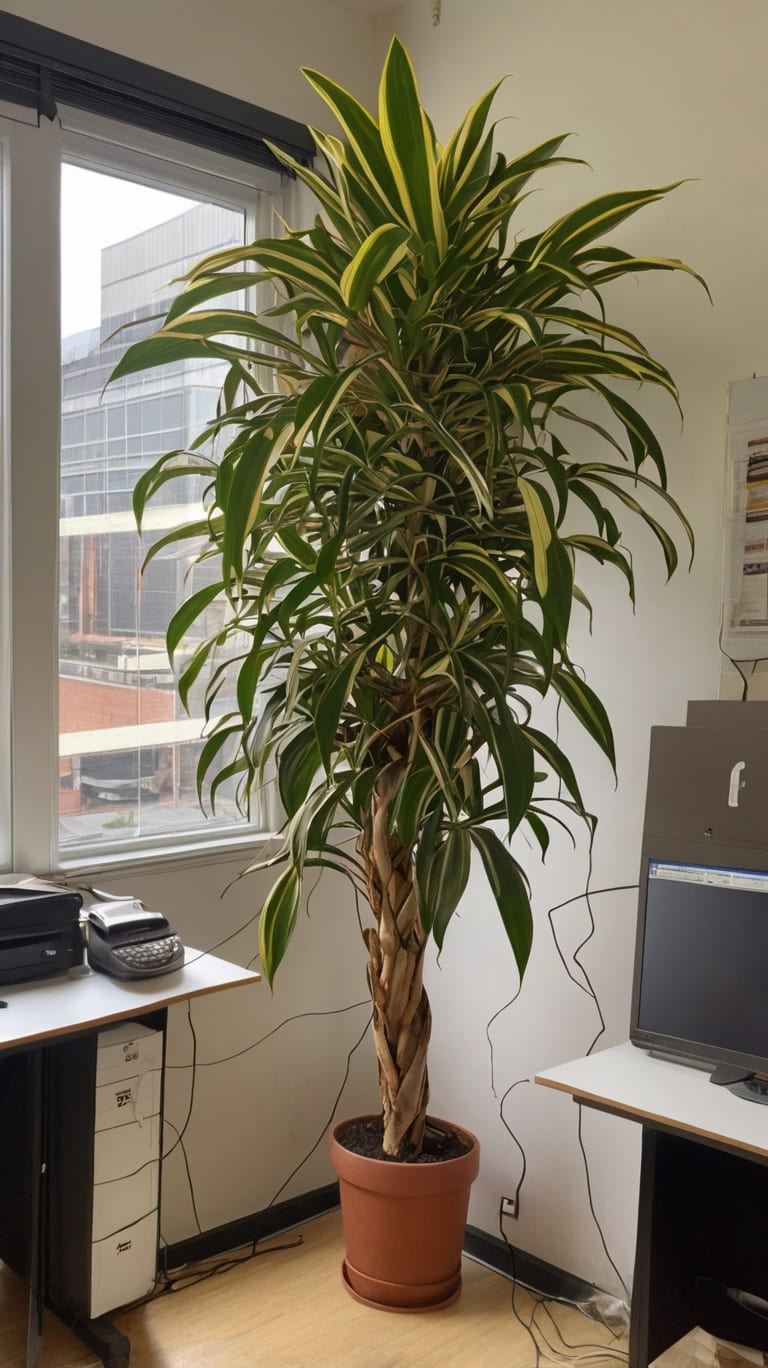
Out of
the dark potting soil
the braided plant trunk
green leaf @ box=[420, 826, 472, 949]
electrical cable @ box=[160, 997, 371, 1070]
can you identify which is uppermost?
green leaf @ box=[420, 826, 472, 949]

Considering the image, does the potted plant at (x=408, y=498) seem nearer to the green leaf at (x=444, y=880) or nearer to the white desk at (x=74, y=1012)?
the green leaf at (x=444, y=880)

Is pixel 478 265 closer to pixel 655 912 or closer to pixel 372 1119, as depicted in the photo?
pixel 655 912

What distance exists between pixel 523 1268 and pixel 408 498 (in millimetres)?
1833

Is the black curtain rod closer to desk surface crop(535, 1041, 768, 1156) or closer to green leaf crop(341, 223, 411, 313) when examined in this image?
green leaf crop(341, 223, 411, 313)

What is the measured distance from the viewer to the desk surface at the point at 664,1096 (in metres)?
1.69

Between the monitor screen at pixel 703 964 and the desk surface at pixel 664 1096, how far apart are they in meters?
0.06

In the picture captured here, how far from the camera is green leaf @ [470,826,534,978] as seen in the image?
2.05 m

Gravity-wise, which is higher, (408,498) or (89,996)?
(408,498)

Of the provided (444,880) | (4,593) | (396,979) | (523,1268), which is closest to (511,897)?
(444,880)

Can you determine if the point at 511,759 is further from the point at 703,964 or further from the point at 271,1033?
the point at 271,1033

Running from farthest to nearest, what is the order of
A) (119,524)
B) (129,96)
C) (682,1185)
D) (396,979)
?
(119,524) < (129,96) < (396,979) < (682,1185)

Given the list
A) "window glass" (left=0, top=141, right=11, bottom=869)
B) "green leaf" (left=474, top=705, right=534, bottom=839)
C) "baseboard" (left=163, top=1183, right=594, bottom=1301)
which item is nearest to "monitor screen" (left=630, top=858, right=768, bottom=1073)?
"green leaf" (left=474, top=705, right=534, bottom=839)

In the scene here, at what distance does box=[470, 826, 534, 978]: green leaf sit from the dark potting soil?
0.64m

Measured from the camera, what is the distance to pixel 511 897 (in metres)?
2.07
